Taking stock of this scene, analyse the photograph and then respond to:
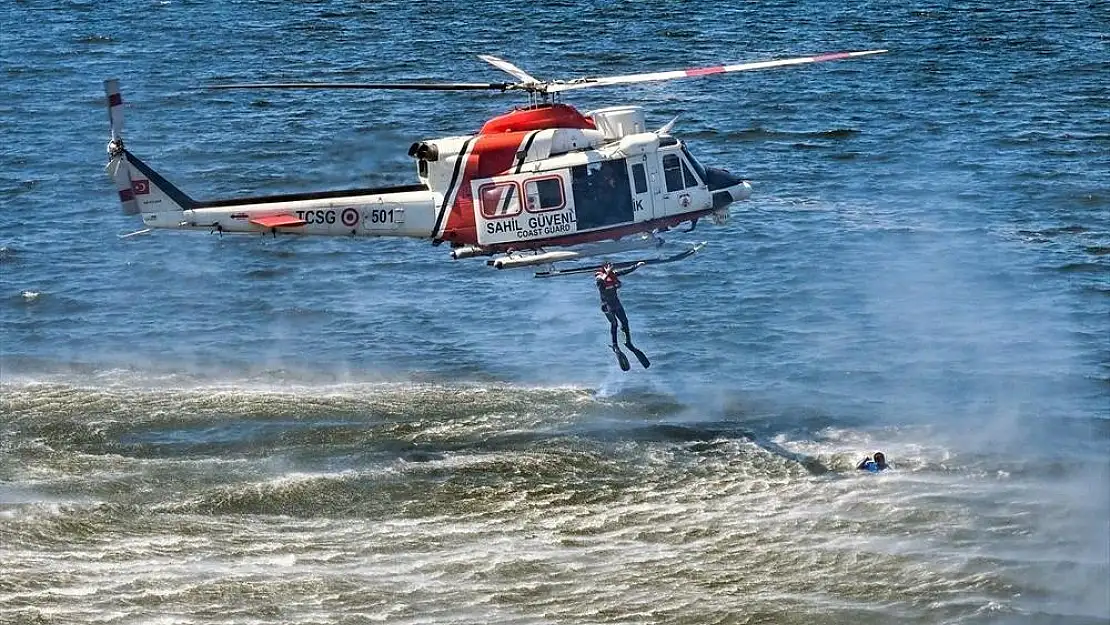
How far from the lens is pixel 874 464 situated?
31062 millimetres

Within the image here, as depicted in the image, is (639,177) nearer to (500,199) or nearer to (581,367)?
(500,199)

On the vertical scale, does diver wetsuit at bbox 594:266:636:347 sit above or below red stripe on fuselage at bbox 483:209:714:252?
below

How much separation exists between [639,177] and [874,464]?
23.3 feet

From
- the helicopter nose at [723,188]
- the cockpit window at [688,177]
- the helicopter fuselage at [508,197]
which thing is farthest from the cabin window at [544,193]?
the helicopter nose at [723,188]

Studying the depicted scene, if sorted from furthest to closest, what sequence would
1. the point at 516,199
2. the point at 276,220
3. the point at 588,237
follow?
the point at 588,237, the point at 516,199, the point at 276,220

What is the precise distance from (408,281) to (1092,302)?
1754cm

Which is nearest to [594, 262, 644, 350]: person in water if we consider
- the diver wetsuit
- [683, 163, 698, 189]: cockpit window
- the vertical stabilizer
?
the diver wetsuit

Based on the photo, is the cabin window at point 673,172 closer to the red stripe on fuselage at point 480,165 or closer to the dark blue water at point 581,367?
the red stripe on fuselage at point 480,165

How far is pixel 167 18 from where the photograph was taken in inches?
2776

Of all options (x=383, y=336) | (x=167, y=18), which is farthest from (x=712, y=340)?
(x=167, y=18)

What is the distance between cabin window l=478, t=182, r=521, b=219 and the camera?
101ft

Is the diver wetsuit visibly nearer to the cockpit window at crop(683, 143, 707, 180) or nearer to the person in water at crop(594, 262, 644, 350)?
the person in water at crop(594, 262, 644, 350)

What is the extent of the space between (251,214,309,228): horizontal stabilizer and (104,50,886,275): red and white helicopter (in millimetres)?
19

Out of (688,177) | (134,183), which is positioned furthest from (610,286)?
(134,183)
